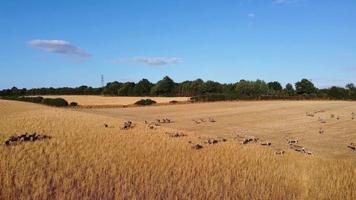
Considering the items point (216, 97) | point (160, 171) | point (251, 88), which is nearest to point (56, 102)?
point (216, 97)

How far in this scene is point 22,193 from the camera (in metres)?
9.17

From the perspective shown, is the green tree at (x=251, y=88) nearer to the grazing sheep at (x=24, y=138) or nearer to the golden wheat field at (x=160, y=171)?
the golden wheat field at (x=160, y=171)

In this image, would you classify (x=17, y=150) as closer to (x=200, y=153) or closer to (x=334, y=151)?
(x=200, y=153)

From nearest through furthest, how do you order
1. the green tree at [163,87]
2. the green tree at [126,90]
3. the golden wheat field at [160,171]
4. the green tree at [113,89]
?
1. the golden wheat field at [160,171]
2. the green tree at [163,87]
3. the green tree at [126,90]
4. the green tree at [113,89]

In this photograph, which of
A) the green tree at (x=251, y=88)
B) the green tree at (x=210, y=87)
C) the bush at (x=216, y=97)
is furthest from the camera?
the green tree at (x=251, y=88)

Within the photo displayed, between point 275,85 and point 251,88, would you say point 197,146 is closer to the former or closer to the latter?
point 251,88

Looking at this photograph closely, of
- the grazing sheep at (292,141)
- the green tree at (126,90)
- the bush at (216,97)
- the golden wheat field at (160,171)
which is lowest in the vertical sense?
the grazing sheep at (292,141)

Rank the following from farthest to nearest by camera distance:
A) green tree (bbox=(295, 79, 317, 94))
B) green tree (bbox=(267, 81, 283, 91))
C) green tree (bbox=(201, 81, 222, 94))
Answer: green tree (bbox=(267, 81, 283, 91)) < green tree (bbox=(201, 81, 222, 94)) < green tree (bbox=(295, 79, 317, 94))

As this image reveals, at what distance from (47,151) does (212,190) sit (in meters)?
6.46

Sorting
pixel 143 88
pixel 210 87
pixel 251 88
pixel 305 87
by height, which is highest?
pixel 305 87

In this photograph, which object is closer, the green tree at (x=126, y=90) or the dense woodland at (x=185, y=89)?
the dense woodland at (x=185, y=89)

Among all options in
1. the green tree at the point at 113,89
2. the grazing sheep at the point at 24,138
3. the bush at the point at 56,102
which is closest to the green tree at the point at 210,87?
the green tree at the point at 113,89

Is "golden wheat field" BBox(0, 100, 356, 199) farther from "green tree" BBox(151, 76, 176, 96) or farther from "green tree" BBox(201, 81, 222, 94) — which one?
"green tree" BBox(201, 81, 222, 94)

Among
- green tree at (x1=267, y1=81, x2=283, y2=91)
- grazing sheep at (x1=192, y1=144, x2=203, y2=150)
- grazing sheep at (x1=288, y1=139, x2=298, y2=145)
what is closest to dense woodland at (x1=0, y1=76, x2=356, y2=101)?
green tree at (x1=267, y1=81, x2=283, y2=91)
